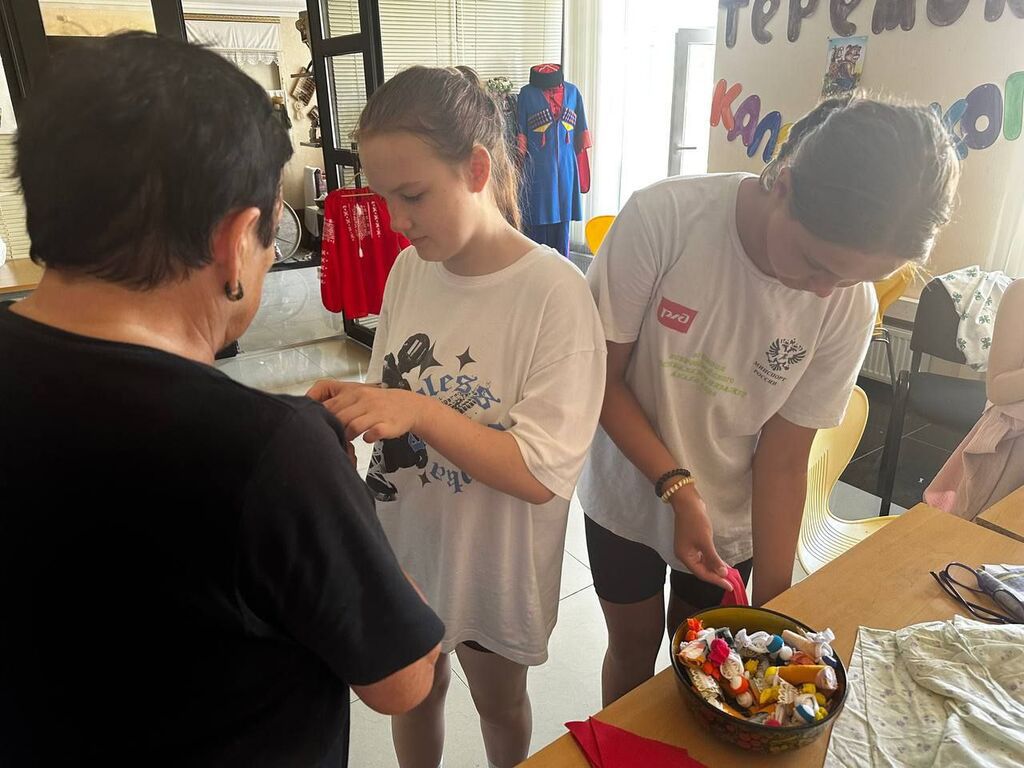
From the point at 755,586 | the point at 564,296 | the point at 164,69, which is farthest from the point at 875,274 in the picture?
the point at 164,69


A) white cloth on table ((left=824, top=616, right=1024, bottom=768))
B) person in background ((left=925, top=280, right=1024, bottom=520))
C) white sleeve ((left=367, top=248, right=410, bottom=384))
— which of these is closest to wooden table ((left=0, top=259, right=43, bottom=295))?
white sleeve ((left=367, top=248, right=410, bottom=384))

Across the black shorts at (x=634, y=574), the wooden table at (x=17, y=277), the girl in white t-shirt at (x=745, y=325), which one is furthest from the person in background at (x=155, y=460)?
the wooden table at (x=17, y=277)

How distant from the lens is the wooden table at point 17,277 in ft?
10.3

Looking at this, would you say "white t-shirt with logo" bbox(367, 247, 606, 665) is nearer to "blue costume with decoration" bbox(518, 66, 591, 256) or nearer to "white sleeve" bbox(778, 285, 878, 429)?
"white sleeve" bbox(778, 285, 878, 429)

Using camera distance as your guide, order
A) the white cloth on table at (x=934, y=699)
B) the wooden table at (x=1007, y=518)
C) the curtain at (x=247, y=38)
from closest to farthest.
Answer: the white cloth on table at (x=934, y=699) → the wooden table at (x=1007, y=518) → the curtain at (x=247, y=38)

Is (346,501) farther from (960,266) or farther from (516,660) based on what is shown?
(960,266)

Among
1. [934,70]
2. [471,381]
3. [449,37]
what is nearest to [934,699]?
[471,381]

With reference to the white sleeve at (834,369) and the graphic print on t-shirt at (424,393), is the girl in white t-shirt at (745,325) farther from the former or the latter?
the graphic print on t-shirt at (424,393)

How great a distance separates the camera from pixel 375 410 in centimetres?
81

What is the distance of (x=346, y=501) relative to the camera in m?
0.52

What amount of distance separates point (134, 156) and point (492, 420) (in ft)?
1.98

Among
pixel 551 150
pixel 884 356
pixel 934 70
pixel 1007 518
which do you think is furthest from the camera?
pixel 551 150

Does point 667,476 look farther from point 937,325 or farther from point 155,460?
point 937,325

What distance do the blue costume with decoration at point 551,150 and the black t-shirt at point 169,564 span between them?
3381 millimetres
